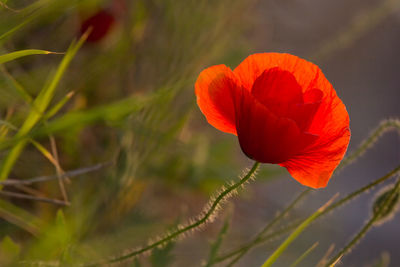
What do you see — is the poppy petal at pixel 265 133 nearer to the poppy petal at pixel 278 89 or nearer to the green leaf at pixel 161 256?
the poppy petal at pixel 278 89

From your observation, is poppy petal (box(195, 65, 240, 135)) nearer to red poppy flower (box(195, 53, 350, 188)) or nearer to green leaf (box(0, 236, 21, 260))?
red poppy flower (box(195, 53, 350, 188))

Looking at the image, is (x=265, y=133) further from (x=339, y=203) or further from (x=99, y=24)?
(x=99, y=24)

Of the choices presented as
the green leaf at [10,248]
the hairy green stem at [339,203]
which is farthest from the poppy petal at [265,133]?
the green leaf at [10,248]

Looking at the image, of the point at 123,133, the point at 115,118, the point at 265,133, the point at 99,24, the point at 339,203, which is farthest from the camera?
the point at 99,24

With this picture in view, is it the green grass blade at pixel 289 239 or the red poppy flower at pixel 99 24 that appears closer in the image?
the green grass blade at pixel 289 239

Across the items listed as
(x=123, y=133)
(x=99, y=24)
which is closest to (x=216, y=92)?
(x=123, y=133)

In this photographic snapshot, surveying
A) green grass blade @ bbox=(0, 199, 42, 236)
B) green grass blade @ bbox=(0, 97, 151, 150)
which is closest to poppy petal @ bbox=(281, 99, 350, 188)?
green grass blade @ bbox=(0, 97, 151, 150)
